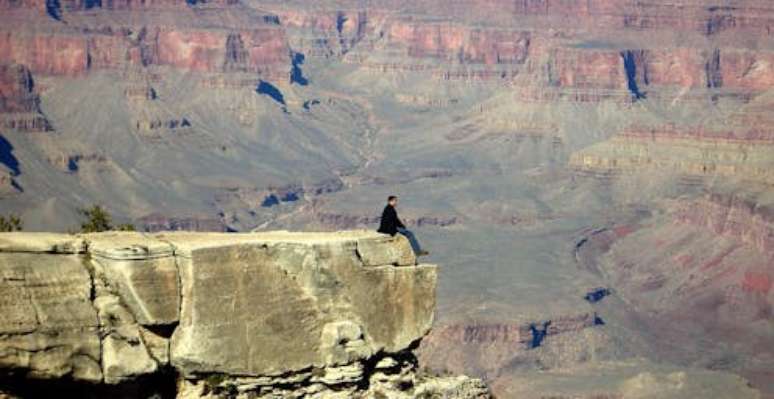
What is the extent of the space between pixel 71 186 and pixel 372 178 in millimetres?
35773

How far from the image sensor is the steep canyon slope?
104 m

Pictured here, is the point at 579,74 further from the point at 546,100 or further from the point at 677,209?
the point at 677,209

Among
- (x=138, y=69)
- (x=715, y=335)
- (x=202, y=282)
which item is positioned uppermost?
(x=202, y=282)

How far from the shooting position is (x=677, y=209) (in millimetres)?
144125

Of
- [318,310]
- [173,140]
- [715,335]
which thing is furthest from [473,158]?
[318,310]

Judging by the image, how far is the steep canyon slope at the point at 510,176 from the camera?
104m

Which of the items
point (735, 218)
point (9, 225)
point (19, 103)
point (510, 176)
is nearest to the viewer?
point (9, 225)

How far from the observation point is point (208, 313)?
698 inches

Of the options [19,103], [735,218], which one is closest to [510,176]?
[735,218]

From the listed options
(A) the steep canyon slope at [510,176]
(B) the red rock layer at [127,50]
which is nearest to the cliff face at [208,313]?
(A) the steep canyon slope at [510,176]

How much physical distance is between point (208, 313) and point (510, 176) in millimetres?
157398

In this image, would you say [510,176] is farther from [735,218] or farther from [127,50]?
[735,218]

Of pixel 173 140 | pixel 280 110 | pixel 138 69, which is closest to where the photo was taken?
pixel 173 140

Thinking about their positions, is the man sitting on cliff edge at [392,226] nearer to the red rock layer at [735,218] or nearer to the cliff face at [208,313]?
the cliff face at [208,313]
